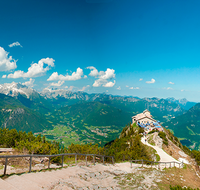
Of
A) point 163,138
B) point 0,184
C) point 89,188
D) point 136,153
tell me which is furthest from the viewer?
point 163,138

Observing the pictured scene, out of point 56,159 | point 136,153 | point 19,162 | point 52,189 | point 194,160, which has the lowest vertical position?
point 194,160

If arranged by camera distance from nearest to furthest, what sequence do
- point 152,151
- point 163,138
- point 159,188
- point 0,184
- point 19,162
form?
point 0,184, point 159,188, point 19,162, point 152,151, point 163,138

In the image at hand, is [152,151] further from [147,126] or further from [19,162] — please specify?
[19,162]

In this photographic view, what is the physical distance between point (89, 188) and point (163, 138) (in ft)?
156

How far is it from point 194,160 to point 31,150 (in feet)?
152

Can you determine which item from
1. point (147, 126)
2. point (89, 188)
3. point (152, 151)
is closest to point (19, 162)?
point (89, 188)

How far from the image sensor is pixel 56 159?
19109 mm

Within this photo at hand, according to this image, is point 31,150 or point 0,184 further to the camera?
point 31,150

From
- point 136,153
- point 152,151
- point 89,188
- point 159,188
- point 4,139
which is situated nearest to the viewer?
point 89,188

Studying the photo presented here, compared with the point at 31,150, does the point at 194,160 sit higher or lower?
lower

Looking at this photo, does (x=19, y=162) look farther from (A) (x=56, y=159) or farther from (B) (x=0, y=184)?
(B) (x=0, y=184)

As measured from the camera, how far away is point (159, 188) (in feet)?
40.1

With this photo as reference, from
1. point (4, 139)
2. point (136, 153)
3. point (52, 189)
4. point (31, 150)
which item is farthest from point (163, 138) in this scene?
point (4, 139)

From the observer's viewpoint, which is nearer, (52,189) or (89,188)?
(52,189)
